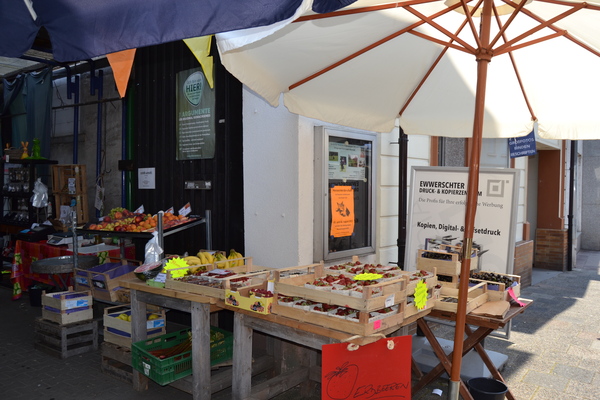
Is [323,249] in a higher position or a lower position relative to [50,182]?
lower

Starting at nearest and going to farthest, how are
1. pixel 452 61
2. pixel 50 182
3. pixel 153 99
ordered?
pixel 452 61 < pixel 153 99 < pixel 50 182

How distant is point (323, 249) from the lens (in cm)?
533

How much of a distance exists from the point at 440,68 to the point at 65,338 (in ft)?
15.8

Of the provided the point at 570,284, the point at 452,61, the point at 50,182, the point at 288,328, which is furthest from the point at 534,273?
the point at 50,182

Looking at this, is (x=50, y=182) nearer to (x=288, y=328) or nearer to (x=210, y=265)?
(x=210, y=265)

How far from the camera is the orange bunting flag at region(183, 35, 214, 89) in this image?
18.4 feet

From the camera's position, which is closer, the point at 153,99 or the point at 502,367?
the point at 502,367

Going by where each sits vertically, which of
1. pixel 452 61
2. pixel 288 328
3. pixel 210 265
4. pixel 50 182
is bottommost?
pixel 288 328

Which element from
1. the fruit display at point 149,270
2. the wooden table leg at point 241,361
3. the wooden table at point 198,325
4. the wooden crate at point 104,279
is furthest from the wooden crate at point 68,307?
the wooden table leg at point 241,361

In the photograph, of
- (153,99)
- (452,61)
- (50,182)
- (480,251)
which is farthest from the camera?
(50,182)

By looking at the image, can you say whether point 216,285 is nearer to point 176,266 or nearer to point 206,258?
point 176,266

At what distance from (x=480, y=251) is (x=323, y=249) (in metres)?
1.63

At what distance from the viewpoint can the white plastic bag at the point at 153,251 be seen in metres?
4.84

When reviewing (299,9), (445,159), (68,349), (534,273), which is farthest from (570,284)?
(299,9)
